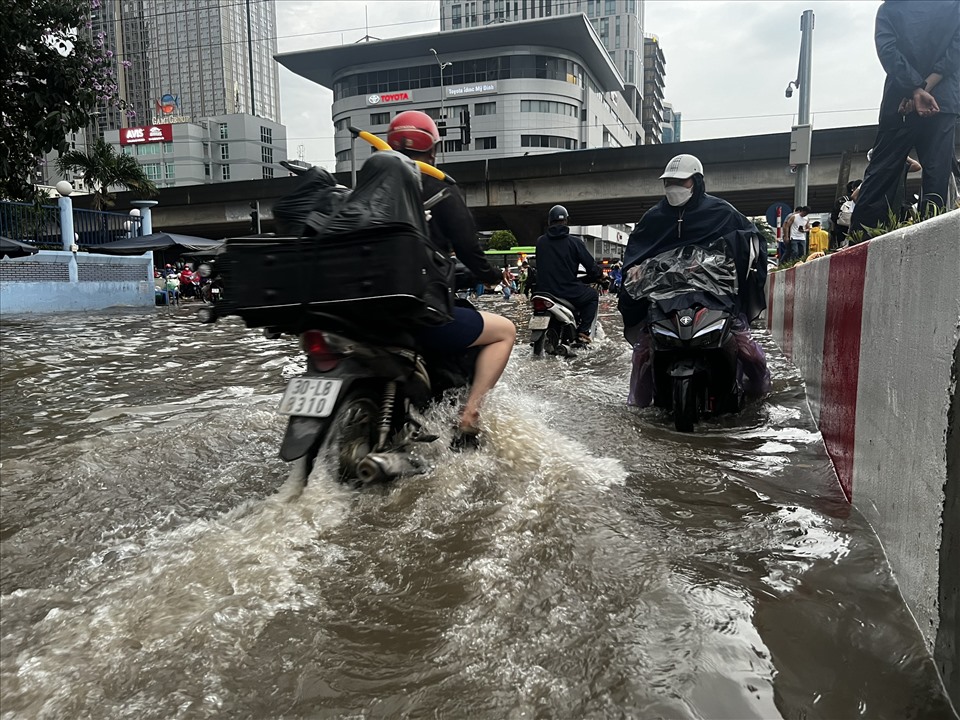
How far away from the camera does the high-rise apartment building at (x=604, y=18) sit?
111000 millimetres

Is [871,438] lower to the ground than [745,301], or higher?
lower

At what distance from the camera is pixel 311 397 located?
2.81 meters

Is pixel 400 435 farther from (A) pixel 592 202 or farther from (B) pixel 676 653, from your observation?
(A) pixel 592 202

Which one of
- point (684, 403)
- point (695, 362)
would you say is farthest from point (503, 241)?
point (684, 403)

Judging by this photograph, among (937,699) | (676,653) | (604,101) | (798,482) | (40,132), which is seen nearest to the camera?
(937,699)

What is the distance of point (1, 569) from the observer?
8.06 feet

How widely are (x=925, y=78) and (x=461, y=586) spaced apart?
16.5 feet

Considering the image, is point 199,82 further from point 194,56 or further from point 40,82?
point 40,82

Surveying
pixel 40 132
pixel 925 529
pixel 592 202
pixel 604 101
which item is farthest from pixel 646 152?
pixel 604 101

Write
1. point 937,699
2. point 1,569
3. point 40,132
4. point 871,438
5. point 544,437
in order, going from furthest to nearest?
point 40,132, point 544,437, point 871,438, point 1,569, point 937,699

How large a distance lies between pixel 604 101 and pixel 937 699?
96.3 meters

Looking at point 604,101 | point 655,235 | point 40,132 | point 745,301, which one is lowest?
point 745,301

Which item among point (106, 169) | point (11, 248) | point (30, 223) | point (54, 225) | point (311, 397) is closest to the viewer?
point (311, 397)

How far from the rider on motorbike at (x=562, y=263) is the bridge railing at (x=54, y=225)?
1052 centimetres
